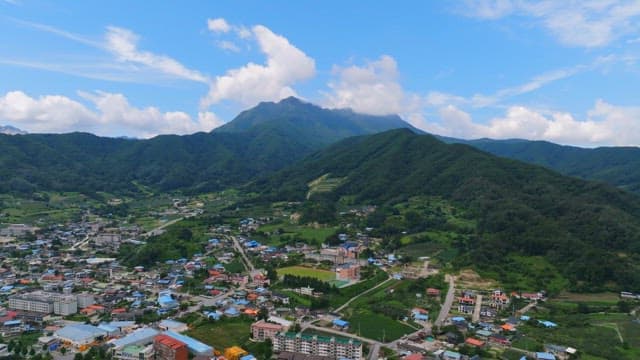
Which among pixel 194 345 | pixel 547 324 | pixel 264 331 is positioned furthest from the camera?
pixel 547 324

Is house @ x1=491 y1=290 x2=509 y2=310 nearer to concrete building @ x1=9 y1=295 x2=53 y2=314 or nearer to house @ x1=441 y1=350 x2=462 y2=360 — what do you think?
house @ x1=441 y1=350 x2=462 y2=360

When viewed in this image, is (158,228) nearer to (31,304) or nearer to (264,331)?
(31,304)

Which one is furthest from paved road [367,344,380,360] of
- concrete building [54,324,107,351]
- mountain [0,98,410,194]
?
mountain [0,98,410,194]

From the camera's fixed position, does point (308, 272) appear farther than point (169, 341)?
Yes

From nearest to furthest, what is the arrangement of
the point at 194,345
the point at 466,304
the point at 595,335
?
the point at 194,345 → the point at 595,335 → the point at 466,304

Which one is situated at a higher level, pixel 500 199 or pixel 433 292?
pixel 500 199

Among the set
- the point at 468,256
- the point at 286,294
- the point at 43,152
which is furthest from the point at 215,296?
the point at 43,152

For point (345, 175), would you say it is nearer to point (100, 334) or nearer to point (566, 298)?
point (566, 298)

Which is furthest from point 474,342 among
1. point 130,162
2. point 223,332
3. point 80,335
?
point 130,162
